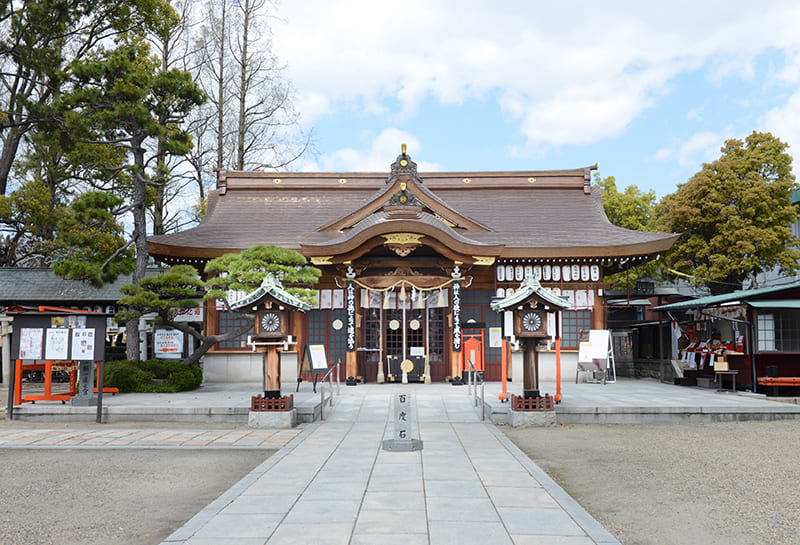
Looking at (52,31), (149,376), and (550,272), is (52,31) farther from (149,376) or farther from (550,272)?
(550,272)

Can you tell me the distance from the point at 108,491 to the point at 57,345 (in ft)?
20.6

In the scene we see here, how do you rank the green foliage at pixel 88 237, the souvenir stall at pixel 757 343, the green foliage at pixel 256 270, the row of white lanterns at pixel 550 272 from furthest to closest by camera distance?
1. the row of white lanterns at pixel 550 272
2. the green foliage at pixel 88 237
3. the souvenir stall at pixel 757 343
4. the green foliage at pixel 256 270

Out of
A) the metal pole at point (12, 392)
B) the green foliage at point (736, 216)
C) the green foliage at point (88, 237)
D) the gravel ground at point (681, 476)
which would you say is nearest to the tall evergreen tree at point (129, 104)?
the green foliage at point (88, 237)

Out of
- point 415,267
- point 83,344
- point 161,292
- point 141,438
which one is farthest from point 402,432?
point 415,267

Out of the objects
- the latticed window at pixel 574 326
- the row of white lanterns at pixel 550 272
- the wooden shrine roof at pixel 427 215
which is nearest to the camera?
the wooden shrine roof at pixel 427 215

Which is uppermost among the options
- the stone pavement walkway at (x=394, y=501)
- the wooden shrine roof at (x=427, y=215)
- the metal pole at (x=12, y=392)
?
the wooden shrine roof at (x=427, y=215)

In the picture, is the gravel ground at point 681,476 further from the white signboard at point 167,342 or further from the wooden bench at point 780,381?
the white signboard at point 167,342

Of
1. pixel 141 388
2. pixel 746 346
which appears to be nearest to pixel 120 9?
pixel 141 388

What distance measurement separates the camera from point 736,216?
2419 cm

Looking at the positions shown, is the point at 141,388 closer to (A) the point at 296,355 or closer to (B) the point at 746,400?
(A) the point at 296,355

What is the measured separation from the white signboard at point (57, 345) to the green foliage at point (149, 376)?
3720 millimetres

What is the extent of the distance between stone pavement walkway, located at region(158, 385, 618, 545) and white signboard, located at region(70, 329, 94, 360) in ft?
16.9

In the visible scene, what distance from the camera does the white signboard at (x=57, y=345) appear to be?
1182 cm

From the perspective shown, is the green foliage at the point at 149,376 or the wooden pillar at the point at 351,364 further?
the wooden pillar at the point at 351,364
